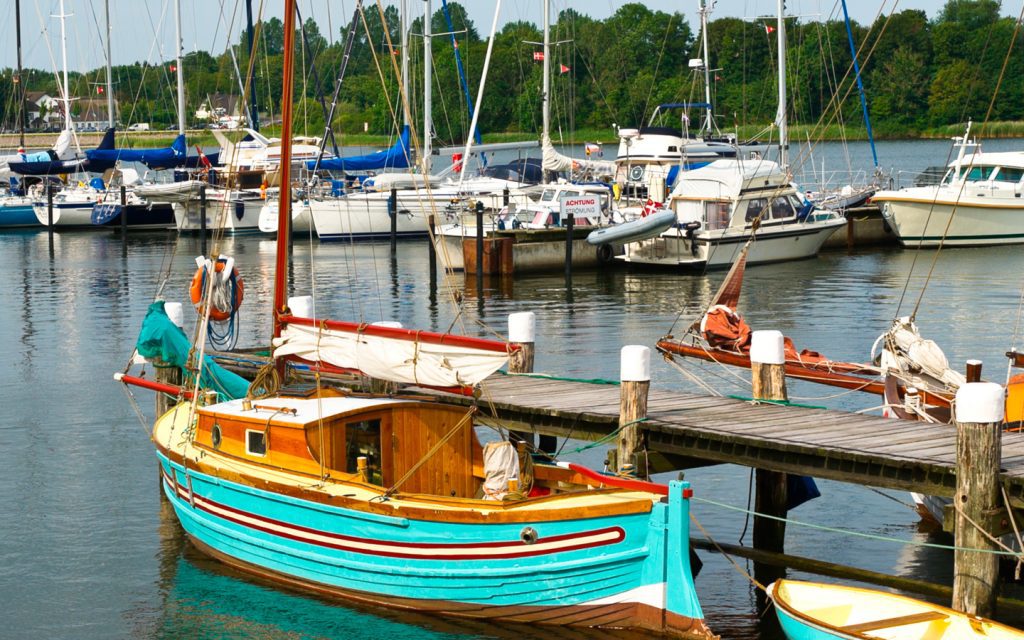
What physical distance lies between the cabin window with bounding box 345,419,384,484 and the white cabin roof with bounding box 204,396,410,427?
0.25m

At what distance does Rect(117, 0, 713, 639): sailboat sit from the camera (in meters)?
13.8

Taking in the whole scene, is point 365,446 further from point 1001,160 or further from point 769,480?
point 1001,160

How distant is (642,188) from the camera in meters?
53.6

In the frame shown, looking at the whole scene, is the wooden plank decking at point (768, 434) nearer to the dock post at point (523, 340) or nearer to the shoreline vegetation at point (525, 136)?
the dock post at point (523, 340)

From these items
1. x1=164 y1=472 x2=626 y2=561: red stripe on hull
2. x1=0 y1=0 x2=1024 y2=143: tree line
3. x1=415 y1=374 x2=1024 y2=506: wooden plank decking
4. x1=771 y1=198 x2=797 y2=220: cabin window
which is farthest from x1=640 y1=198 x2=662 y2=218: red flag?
x1=0 y1=0 x2=1024 y2=143: tree line

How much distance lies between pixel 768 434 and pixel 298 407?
5364mm

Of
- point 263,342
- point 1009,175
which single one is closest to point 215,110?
point 1009,175

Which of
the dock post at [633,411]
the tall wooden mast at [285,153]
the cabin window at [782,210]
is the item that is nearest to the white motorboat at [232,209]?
the cabin window at [782,210]

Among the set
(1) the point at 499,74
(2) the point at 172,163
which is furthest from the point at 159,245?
(1) the point at 499,74

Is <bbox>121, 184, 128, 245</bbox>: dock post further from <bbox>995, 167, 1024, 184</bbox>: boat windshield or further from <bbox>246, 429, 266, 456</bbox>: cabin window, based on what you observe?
<bbox>246, 429, 266, 456</bbox>: cabin window

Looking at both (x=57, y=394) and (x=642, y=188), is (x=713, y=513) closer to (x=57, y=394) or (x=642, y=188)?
(x=57, y=394)

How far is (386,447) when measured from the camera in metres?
15.3

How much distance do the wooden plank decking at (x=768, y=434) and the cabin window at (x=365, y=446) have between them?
1431 mm

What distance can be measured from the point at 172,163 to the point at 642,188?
2635 centimetres
